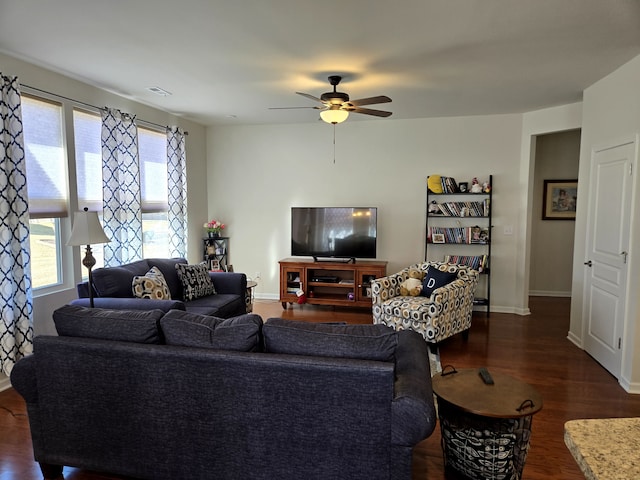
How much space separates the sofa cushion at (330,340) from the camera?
6.41ft

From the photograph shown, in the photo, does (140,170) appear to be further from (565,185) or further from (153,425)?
(565,185)

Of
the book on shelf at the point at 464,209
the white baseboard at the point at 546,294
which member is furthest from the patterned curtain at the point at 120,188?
the white baseboard at the point at 546,294

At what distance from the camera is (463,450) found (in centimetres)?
213

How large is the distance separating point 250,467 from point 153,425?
53 cm

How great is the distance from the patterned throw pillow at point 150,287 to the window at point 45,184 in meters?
0.86

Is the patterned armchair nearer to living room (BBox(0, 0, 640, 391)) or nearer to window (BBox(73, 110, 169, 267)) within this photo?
living room (BBox(0, 0, 640, 391))

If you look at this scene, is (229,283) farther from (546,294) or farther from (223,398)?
(546,294)

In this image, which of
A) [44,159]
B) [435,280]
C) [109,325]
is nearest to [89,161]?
[44,159]

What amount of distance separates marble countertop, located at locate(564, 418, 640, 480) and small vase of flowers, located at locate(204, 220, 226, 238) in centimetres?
583

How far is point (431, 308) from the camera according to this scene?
404cm

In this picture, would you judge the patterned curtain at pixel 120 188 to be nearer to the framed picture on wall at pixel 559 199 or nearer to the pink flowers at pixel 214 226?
the pink flowers at pixel 214 226

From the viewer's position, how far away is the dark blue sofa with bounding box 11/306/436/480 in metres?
1.83

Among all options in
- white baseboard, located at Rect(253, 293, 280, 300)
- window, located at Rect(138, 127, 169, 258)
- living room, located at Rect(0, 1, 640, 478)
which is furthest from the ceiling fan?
white baseboard, located at Rect(253, 293, 280, 300)

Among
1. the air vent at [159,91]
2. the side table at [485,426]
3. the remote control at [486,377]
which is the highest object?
the air vent at [159,91]
